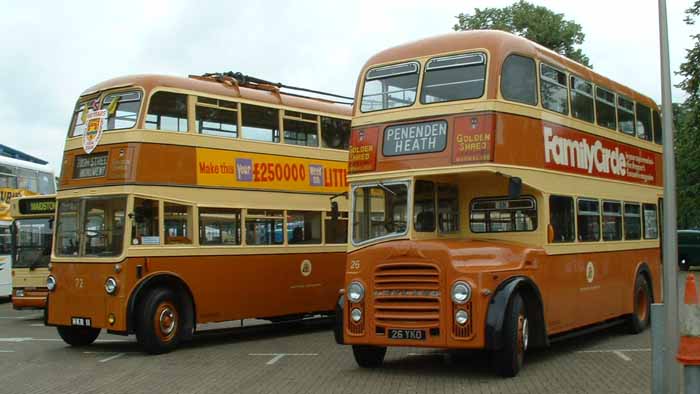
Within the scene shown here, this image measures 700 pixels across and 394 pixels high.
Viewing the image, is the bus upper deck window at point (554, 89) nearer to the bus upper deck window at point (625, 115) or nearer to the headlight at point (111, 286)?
the bus upper deck window at point (625, 115)

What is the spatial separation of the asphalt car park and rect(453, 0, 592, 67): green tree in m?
30.0

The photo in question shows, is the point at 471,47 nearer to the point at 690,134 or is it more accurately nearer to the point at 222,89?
the point at 222,89

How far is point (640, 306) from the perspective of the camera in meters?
17.0

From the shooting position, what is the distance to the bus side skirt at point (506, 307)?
36.5 ft

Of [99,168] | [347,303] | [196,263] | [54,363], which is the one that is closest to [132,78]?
[99,168]

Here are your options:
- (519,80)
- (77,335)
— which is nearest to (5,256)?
(77,335)

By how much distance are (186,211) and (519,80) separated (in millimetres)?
6385

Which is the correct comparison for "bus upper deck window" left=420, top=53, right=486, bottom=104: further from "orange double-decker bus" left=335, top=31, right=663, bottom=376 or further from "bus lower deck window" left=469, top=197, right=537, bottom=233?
"bus lower deck window" left=469, top=197, right=537, bottom=233

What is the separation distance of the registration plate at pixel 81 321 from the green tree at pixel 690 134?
78.5 ft

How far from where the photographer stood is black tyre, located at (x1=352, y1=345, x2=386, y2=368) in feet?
41.6

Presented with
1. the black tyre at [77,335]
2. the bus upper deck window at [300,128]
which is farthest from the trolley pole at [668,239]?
the black tyre at [77,335]

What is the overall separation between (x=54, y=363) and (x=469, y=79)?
765cm

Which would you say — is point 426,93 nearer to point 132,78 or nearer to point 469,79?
point 469,79

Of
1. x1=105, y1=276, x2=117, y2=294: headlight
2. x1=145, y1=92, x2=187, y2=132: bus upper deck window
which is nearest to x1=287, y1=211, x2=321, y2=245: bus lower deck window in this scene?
x1=145, y1=92, x2=187, y2=132: bus upper deck window
